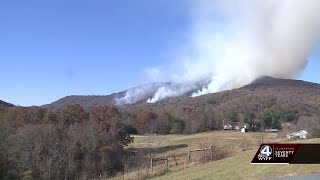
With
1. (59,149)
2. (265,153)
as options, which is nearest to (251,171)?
(265,153)

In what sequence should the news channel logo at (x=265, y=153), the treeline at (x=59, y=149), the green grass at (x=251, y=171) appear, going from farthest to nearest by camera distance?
1. the treeline at (x=59, y=149)
2. the green grass at (x=251, y=171)
3. the news channel logo at (x=265, y=153)

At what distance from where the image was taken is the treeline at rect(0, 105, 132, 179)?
5412cm

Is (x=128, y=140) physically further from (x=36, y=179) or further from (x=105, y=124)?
(x=36, y=179)

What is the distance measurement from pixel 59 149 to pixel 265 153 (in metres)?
56.1

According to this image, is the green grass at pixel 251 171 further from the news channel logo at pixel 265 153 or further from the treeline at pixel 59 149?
the treeline at pixel 59 149

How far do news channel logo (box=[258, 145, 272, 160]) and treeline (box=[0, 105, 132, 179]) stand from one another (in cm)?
4216

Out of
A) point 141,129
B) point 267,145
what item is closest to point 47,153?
point 267,145

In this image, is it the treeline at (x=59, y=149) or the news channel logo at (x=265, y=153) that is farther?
the treeline at (x=59, y=149)

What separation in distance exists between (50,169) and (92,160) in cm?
1128

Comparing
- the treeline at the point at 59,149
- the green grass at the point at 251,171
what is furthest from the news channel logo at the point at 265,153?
the treeline at the point at 59,149

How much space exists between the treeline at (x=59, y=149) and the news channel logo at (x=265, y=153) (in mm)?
42162

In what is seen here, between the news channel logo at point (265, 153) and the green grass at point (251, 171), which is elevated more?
the news channel logo at point (265, 153)

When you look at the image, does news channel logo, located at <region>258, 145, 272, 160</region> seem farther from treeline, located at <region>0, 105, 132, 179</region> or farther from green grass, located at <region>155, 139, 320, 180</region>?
treeline, located at <region>0, 105, 132, 179</region>

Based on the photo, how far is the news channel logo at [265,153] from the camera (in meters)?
10.3
